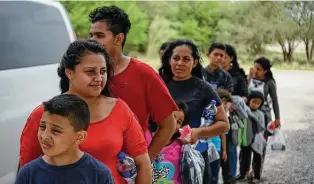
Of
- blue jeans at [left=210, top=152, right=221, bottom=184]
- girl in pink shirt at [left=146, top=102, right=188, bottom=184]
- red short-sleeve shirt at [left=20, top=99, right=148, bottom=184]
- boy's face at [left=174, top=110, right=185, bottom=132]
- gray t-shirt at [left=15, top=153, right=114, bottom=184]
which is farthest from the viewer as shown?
blue jeans at [left=210, top=152, right=221, bottom=184]

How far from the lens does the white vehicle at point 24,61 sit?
3322 mm

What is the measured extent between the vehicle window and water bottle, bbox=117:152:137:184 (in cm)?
162

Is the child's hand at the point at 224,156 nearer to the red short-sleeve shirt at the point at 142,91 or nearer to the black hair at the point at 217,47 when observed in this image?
the black hair at the point at 217,47

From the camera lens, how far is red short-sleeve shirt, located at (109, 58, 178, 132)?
2.44 metres

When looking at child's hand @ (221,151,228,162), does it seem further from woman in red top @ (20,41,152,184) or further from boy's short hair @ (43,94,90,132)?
boy's short hair @ (43,94,90,132)

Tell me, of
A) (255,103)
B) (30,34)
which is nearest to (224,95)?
(255,103)

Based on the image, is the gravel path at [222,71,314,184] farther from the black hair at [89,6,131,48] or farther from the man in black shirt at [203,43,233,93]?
the black hair at [89,6,131,48]

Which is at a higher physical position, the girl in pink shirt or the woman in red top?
the woman in red top

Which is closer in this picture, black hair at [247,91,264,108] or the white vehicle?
the white vehicle

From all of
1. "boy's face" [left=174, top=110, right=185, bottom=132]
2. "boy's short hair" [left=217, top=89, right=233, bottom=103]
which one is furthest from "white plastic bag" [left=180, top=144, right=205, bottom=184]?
"boy's short hair" [left=217, top=89, right=233, bottom=103]

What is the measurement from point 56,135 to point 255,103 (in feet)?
14.5

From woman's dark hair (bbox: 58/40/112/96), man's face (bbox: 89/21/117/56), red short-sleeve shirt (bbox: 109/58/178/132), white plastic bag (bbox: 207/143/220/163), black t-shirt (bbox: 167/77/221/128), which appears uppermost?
man's face (bbox: 89/21/117/56)

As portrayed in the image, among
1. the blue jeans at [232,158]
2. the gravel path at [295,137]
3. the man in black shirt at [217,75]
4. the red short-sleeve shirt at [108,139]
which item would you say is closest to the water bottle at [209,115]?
the red short-sleeve shirt at [108,139]

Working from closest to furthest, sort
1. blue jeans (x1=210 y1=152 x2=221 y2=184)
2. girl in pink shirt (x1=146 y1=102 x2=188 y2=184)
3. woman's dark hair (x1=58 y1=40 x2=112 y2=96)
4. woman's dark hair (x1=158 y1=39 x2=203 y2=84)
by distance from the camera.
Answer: woman's dark hair (x1=58 y1=40 x2=112 y2=96)
girl in pink shirt (x1=146 y1=102 x2=188 y2=184)
woman's dark hair (x1=158 y1=39 x2=203 y2=84)
blue jeans (x1=210 y1=152 x2=221 y2=184)
